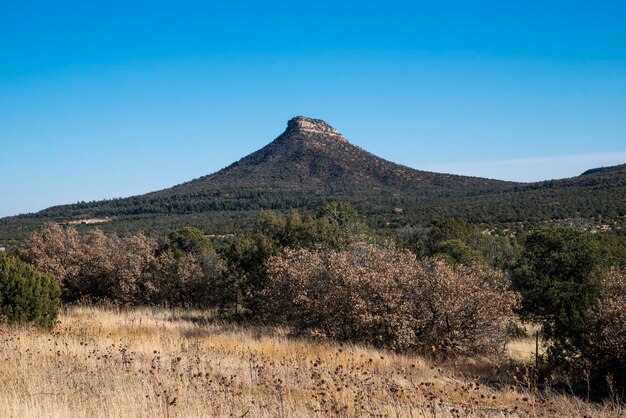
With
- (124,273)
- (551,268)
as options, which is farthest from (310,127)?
(124,273)

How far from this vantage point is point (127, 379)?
723 centimetres

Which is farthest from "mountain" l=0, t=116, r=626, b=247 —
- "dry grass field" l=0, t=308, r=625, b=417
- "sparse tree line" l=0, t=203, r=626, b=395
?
"dry grass field" l=0, t=308, r=625, b=417

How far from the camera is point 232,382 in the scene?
272 inches

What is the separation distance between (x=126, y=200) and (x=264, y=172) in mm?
Answer: 25475

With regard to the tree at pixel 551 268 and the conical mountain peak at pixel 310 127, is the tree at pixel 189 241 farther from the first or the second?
the conical mountain peak at pixel 310 127

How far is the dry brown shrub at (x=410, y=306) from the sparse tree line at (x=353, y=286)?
25 millimetres

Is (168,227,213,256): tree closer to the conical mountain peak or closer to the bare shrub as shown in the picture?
the bare shrub

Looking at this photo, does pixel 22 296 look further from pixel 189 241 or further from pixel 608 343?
pixel 189 241

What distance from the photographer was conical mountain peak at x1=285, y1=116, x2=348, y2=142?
11856 cm

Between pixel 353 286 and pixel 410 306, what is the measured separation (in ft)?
4.46

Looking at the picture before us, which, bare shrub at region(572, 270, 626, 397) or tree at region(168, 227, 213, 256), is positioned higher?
tree at region(168, 227, 213, 256)

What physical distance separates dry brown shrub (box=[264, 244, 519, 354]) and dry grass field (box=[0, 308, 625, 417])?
2.47 ft

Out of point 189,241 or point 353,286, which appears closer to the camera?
point 353,286

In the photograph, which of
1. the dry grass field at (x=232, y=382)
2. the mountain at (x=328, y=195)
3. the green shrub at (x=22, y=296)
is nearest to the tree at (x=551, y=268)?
the dry grass field at (x=232, y=382)
